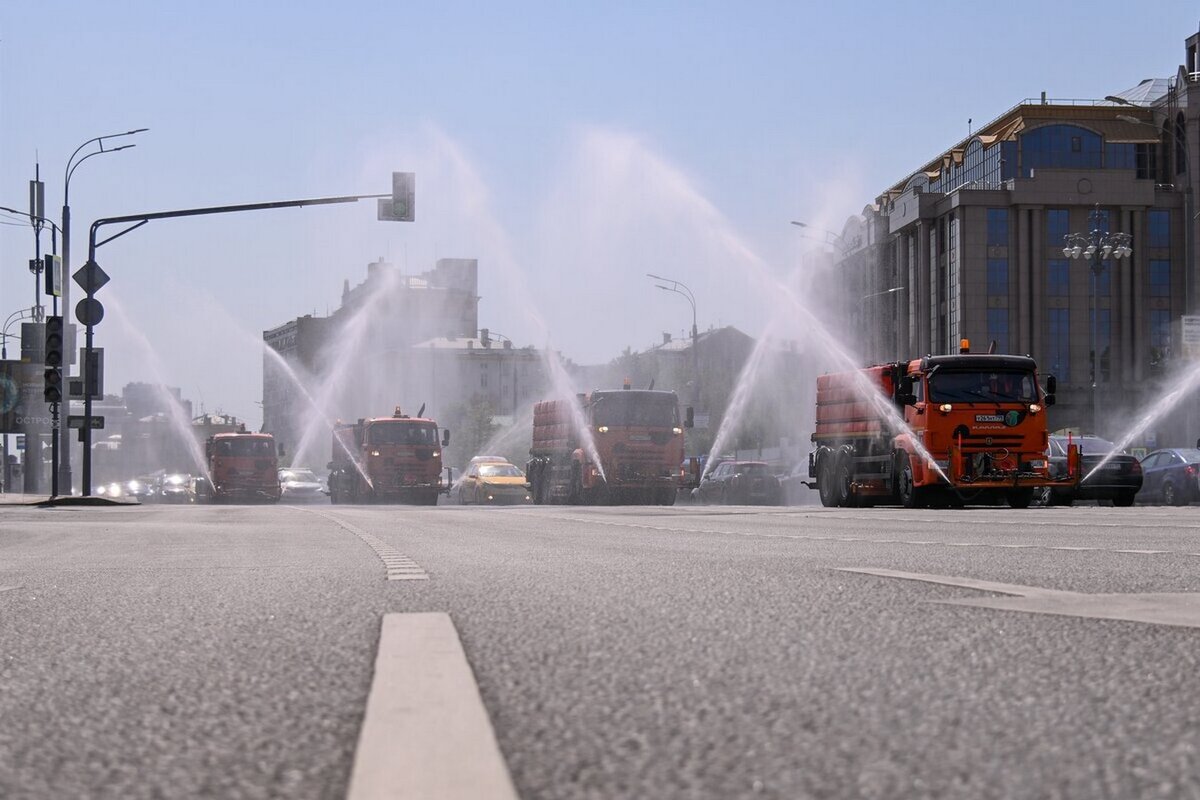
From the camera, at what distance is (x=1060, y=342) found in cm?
7769

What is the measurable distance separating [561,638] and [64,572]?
16.5 ft

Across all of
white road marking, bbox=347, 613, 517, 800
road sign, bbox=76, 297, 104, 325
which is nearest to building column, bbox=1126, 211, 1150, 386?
road sign, bbox=76, 297, 104, 325

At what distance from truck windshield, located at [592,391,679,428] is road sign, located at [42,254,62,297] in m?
14.9

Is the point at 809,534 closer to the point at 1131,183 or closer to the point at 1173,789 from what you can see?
the point at 1173,789

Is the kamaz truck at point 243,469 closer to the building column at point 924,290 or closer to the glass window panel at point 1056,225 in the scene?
the building column at point 924,290

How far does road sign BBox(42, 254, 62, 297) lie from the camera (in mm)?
38688

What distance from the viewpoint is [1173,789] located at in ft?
7.68

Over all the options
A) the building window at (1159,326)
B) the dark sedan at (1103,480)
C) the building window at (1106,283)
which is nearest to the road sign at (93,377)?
the dark sedan at (1103,480)

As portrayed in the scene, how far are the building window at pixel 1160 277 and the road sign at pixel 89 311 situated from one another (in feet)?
199

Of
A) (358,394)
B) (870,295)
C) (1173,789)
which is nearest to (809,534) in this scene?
(1173,789)

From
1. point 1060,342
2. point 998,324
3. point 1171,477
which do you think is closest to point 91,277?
point 1171,477

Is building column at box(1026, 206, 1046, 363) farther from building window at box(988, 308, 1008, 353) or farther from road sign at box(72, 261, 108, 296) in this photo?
road sign at box(72, 261, 108, 296)

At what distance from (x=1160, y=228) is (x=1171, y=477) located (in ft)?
165

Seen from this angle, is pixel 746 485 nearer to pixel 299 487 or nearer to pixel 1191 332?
pixel 1191 332
